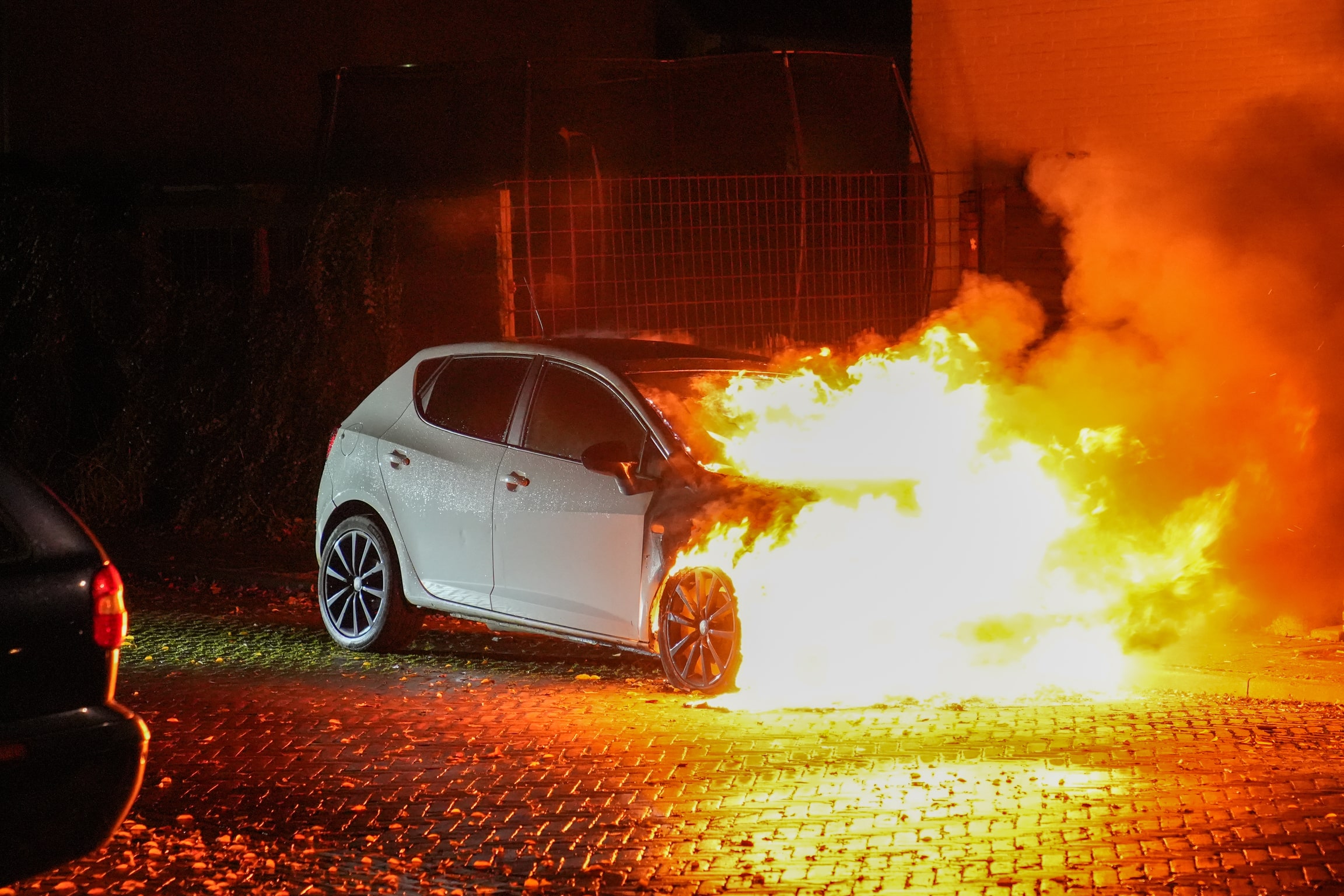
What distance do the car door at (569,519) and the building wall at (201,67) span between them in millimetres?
13286

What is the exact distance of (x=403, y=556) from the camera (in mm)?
9219

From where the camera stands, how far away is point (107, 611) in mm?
4891

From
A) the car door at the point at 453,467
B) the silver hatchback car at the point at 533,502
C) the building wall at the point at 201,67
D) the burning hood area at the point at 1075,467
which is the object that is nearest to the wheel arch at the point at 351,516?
the silver hatchback car at the point at 533,502

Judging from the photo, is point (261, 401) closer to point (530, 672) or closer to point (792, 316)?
point (792, 316)

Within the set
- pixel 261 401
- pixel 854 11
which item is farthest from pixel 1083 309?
pixel 854 11

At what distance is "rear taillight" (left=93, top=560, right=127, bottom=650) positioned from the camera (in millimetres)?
4836

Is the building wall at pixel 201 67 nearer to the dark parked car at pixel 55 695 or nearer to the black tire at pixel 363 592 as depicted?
the black tire at pixel 363 592

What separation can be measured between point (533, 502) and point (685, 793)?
2509 millimetres

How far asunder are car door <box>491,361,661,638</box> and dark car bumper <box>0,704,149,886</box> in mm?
3588

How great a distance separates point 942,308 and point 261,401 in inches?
225

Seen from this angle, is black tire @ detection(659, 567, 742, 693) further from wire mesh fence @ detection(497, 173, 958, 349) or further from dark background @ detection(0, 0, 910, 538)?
dark background @ detection(0, 0, 910, 538)

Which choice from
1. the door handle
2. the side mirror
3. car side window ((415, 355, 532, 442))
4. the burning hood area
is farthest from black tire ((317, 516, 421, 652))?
the burning hood area

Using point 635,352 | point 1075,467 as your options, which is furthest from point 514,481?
point 1075,467

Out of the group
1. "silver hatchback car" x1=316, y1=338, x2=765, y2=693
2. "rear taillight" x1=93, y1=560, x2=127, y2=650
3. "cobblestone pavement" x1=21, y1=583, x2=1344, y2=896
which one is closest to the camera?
"rear taillight" x1=93, y1=560, x2=127, y2=650
